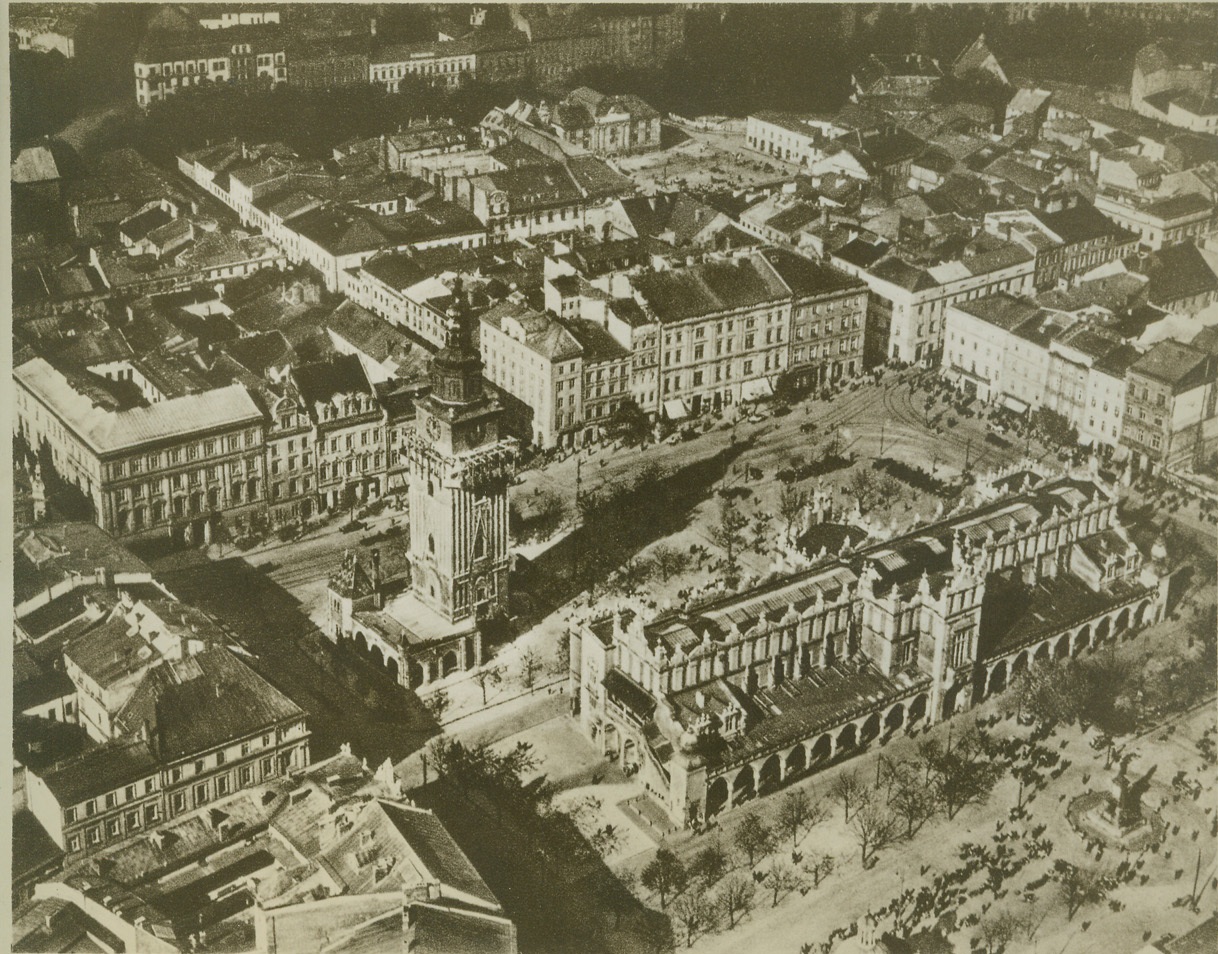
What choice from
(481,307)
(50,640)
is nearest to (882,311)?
(481,307)

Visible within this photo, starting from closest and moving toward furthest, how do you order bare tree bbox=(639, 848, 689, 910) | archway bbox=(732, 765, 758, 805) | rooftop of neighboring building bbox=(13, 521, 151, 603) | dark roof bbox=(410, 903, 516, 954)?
1. dark roof bbox=(410, 903, 516, 954)
2. bare tree bbox=(639, 848, 689, 910)
3. archway bbox=(732, 765, 758, 805)
4. rooftop of neighboring building bbox=(13, 521, 151, 603)

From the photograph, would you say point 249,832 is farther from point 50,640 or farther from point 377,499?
Result: point 377,499

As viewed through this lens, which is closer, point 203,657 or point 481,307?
point 203,657

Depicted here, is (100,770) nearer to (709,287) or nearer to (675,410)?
(675,410)

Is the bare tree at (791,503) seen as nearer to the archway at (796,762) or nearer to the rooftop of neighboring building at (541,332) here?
the rooftop of neighboring building at (541,332)

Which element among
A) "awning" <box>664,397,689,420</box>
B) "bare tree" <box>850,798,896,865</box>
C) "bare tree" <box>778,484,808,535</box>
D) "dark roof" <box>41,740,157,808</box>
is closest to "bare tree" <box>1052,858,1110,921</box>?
"bare tree" <box>850,798,896,865</box>

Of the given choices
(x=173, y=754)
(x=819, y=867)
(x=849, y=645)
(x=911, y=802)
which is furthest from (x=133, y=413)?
(x=911, y=802)

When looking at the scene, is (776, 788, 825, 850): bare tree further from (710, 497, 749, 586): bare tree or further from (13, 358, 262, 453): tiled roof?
(13, 358, 262, 453): tiled roof
